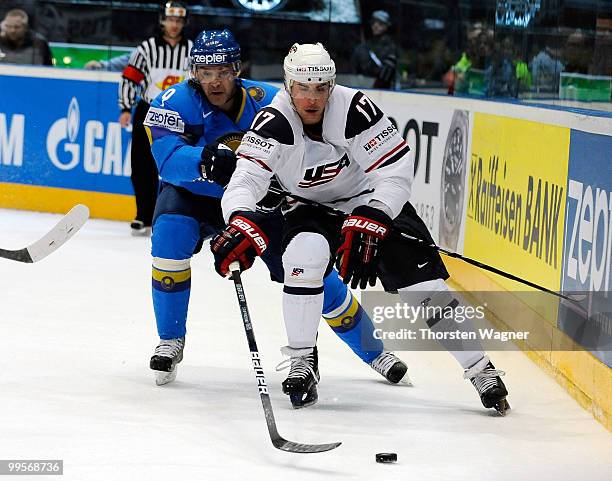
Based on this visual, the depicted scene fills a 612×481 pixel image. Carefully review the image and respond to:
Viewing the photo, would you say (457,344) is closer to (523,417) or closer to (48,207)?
(523,417)

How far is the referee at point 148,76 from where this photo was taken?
7.64 metres

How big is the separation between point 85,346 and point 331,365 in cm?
93

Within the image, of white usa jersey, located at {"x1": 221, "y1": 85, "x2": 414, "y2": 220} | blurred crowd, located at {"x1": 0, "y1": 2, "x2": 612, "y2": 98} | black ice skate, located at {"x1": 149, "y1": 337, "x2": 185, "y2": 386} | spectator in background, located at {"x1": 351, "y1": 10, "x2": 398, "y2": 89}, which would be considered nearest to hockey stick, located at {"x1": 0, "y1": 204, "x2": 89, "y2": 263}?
black ice skate, located at {"x1": 149, "y1": 337, "x2": 185, "y2": 386}

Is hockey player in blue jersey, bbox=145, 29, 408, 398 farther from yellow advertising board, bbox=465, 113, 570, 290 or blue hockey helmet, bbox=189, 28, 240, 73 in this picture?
yellow advertising board, bbox=465, 113, 570, 290

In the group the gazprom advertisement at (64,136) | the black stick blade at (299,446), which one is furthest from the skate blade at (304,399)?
the gazprom advertisement at (64,136)

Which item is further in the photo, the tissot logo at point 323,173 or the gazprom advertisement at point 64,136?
the gazprom advertisement at point 64,136

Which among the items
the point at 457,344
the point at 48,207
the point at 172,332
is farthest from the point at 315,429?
the point at 48,207

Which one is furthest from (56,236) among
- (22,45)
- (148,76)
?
(22,45)

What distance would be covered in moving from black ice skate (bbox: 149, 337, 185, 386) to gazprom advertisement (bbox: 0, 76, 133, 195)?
4.25 metres

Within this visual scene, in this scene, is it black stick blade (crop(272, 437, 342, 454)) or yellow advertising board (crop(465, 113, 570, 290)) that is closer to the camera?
black stick blade (crop(272, 437, 342, 454))

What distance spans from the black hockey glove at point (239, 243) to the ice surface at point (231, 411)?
0.47 m

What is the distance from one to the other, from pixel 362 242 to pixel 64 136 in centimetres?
516

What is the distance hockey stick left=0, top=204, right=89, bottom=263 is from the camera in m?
4.65

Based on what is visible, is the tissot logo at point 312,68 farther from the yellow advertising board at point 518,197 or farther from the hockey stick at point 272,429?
the yellow advertising board at point 518,197
